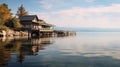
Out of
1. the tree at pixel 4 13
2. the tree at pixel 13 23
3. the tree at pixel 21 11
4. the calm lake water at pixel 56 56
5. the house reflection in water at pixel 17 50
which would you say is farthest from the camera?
the tree at pixel 21 11

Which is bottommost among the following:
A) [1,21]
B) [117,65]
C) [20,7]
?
[117,65]

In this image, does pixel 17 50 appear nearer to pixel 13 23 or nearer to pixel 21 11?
pixel 13 23

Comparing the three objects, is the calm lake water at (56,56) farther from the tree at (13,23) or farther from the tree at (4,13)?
the tree at (13,23)

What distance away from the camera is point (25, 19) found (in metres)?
96.9

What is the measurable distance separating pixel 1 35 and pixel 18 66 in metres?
54.1

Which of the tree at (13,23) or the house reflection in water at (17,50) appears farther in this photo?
the tree at (13,23)

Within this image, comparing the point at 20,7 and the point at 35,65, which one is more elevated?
the point at 20,7

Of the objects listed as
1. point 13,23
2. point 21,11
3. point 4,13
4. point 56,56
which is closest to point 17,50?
point 56,56

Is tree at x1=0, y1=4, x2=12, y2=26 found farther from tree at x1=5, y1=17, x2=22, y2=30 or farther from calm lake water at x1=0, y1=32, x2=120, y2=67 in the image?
calm lake water at x1=0, y1=32, x2=120, y2=67

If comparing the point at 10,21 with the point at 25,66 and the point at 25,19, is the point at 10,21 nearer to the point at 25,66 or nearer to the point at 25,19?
the point at 25,19

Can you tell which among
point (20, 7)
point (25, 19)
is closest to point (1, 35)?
point (25, 19)

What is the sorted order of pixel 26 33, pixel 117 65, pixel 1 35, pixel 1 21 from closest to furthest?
pixel 117 65 → pixel 1 35 → pixel 1 21 → pixel 26 33

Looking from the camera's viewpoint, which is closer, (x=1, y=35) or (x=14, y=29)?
(x=1, y=35)

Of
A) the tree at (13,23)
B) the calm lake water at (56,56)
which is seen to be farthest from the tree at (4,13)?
the calm lake water at (56,56)
